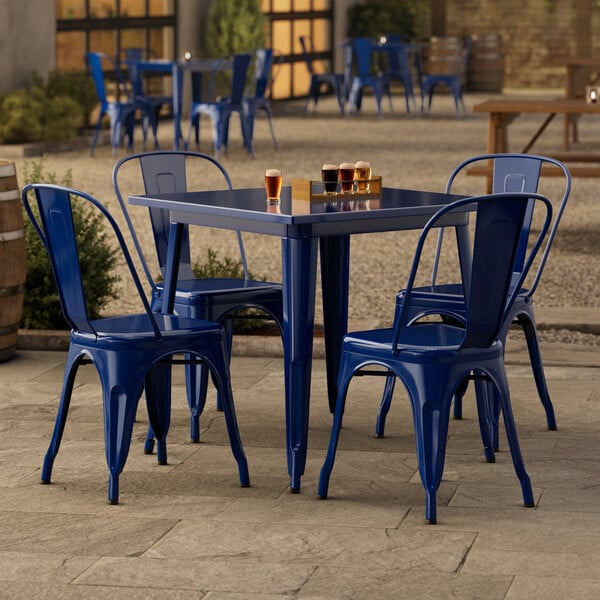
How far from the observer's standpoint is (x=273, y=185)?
3695 millimetres

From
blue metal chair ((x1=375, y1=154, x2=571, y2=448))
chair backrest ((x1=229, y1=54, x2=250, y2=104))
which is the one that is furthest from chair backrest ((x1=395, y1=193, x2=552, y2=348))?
chair backrest ((x1=229, y1=54, x2=250, y2=104))

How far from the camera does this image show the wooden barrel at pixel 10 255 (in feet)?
15.2

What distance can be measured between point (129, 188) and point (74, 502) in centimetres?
634

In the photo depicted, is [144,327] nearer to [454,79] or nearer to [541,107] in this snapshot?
[541,107]

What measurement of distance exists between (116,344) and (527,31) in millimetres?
19731

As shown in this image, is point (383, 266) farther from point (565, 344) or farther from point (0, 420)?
point (0, 420)

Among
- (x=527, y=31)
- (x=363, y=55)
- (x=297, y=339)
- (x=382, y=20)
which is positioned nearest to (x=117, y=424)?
(x=297, y=339)

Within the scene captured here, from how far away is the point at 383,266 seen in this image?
272 inches

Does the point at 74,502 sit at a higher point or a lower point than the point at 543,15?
lower

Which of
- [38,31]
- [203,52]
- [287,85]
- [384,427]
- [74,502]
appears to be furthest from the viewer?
[287,85]

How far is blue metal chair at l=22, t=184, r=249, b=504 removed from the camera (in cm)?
337

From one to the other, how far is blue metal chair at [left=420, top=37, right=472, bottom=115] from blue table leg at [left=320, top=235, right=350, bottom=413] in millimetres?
11965

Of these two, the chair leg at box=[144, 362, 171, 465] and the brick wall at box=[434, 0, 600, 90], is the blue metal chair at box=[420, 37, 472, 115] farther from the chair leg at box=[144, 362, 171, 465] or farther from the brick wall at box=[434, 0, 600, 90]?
the chair leg at box=[144, 362, 171, 465]

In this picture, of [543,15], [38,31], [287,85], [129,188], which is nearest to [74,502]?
[129,188]
